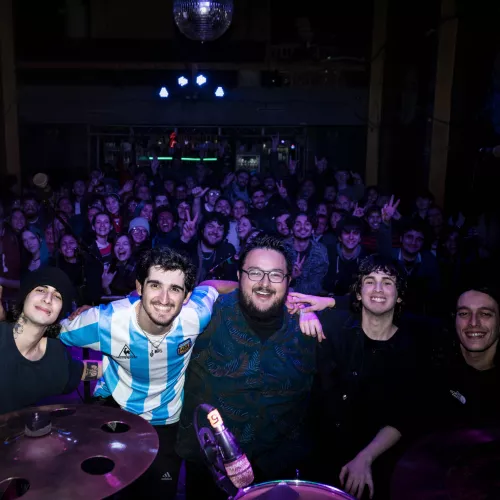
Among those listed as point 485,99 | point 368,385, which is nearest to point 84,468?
point 368,385

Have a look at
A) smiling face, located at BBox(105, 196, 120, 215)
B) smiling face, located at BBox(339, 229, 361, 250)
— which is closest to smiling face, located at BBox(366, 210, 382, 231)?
smiling face, located at BBox(339, 229, 361, 250)

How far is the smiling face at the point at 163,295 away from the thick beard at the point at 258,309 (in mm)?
300

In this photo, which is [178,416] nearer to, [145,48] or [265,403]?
[265,403]

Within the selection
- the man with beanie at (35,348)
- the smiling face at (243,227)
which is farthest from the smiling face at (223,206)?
the man with beanie at (35,348)

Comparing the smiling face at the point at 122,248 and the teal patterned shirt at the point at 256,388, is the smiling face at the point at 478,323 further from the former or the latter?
the smiling face at the point at 122,248

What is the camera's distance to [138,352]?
2373 mm

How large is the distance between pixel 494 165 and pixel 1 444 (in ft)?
20.6

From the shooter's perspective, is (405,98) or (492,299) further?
(405,98)

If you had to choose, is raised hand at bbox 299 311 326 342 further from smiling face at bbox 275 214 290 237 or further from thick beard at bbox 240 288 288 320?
smiling face at bbox 275 214 290 237

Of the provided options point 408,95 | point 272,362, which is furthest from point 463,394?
point 408,95

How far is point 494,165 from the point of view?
6191mm

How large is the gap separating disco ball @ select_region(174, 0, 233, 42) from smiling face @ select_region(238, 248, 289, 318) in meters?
2.83

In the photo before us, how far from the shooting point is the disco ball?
14.0 ft

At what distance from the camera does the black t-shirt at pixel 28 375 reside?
208 cm
